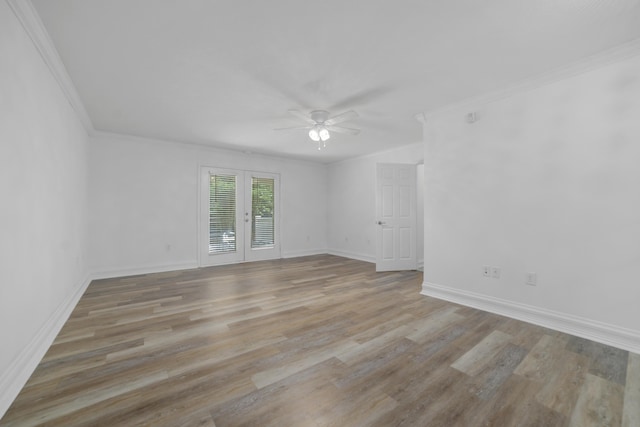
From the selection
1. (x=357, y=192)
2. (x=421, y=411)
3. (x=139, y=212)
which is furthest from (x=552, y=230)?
(x=139, y=212)

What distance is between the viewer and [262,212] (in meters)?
6.34

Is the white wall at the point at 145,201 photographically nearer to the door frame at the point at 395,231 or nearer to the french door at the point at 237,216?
the french door at the point at 237,216

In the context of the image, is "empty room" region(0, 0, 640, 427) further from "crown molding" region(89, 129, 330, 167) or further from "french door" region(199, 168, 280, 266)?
"french door" region(199, 168, 280, 266)

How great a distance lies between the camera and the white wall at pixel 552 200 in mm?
2209

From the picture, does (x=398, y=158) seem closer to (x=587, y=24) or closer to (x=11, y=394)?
(x=587, y=24)

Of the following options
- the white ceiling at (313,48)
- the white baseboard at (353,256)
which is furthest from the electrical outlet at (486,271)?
the white baseboard at (353,256)

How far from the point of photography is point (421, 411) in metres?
1.47

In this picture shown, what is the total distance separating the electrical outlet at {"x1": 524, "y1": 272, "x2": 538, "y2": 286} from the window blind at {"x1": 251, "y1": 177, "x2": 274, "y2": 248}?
5.11m

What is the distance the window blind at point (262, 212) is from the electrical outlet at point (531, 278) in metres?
5.11

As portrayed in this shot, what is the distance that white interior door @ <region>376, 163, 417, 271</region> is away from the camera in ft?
16.5

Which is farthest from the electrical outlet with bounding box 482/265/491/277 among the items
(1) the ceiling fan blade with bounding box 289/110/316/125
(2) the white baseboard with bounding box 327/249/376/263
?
(2) the white baseboard with bounding box 327/249/376/263

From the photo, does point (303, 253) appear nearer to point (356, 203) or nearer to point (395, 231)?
point (356, 203)

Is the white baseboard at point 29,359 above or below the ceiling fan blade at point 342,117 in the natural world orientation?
below

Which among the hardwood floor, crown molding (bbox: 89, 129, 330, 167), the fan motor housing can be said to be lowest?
the hardwood floor
